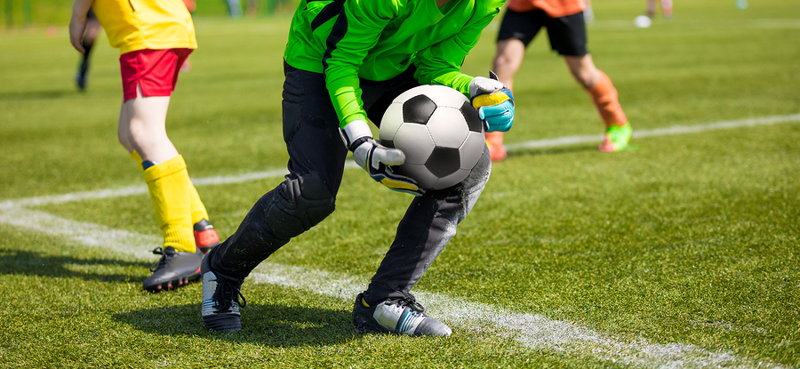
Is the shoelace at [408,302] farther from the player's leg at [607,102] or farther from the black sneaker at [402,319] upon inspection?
the player's leg at [607,102]

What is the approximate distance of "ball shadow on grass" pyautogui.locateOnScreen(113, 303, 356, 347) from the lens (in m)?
3.38

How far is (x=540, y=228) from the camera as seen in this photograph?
16.5 ft

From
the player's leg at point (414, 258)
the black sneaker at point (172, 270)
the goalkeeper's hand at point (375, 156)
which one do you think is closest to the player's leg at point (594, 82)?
the black sneaker at point (172, 270)

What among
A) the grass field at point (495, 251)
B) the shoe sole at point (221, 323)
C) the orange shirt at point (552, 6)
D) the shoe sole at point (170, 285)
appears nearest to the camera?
the grass field at point (495, 251)

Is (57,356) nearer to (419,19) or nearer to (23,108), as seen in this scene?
(419,19)

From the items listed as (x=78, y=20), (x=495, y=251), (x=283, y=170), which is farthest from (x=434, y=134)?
(x=283, y=170)

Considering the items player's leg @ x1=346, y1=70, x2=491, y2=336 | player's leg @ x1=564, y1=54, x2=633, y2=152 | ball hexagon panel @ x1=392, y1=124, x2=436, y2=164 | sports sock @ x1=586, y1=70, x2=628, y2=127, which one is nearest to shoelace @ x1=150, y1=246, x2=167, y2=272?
player's leg @ x1=346, y1=70, x2=491, y2=336

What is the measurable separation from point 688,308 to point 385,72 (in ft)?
4.82

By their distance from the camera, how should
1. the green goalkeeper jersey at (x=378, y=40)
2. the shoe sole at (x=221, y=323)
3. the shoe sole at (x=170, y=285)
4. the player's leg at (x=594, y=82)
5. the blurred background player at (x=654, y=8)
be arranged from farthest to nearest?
the blurred background player at (x=654, y=8)
the player's leg at (x=594, y=82)
the shoe sole at (x=170, y=285)
the shoe sole at (x=221, y=323)
the green goalkeeper jersey at (x=378, y=40)

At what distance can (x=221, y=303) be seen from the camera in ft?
11.5

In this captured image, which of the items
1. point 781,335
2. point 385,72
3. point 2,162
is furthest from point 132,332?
point 2,162

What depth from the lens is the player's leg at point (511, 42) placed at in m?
7.28

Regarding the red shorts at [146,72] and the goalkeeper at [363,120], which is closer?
the goalkeeper at [363,120]

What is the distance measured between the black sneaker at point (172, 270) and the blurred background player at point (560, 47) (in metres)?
3.38
